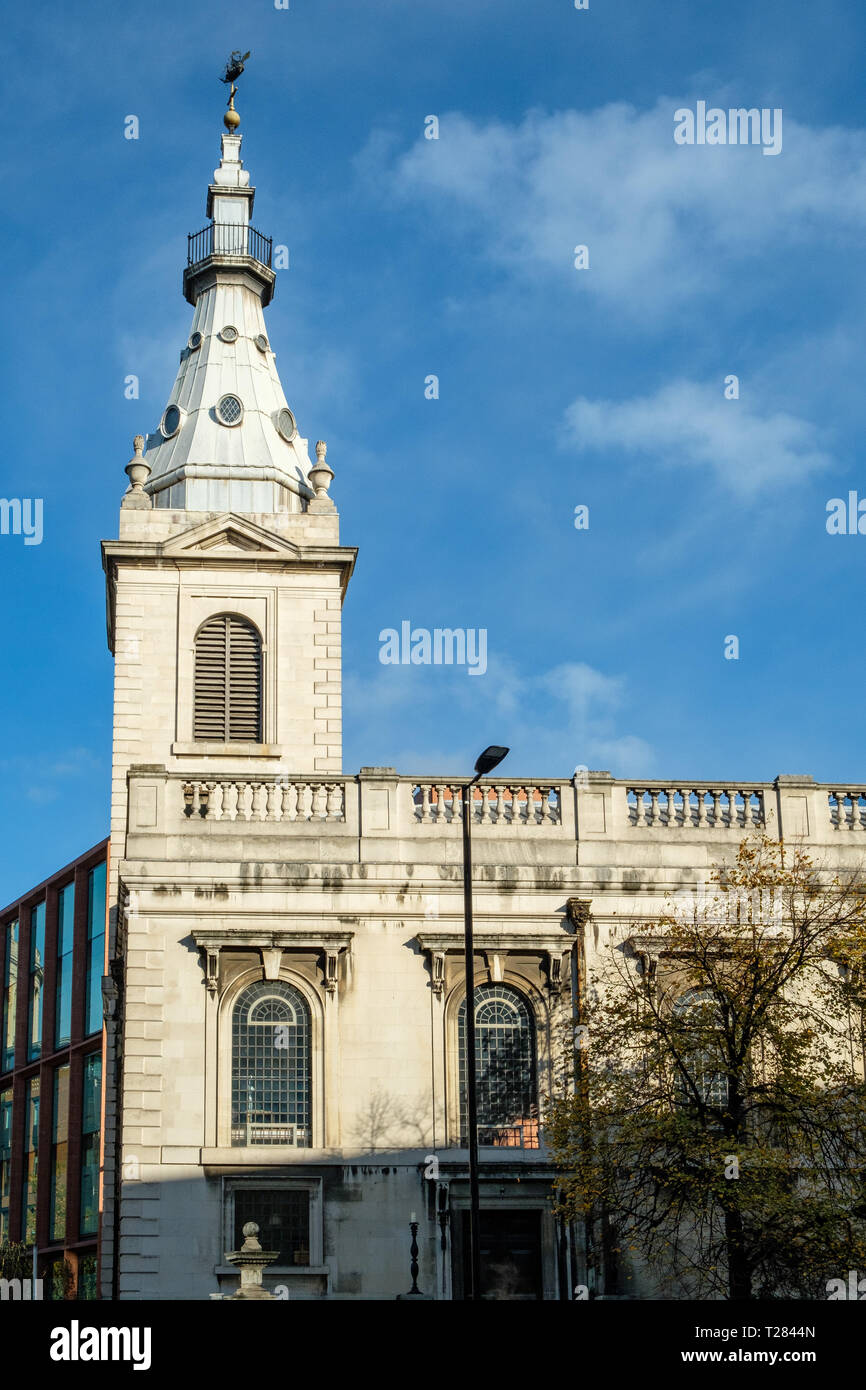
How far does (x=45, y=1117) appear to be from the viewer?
6881 cm

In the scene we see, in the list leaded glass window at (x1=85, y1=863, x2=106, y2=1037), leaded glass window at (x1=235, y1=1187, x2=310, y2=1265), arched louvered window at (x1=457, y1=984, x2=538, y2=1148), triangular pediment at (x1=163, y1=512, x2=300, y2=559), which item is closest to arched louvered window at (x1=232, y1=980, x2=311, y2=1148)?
leaded glass window at (x1=235, y1=1187, x2=310, y2=1265)

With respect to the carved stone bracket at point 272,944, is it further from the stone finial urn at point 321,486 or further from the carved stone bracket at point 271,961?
the stone finial urn at point 321,486

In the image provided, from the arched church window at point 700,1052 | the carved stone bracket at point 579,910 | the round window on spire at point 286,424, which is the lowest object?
the arched church window at point 700,1052

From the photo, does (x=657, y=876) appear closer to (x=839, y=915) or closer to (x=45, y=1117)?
(x=839, y=915)

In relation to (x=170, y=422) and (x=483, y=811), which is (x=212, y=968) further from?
(x=170, y=422)

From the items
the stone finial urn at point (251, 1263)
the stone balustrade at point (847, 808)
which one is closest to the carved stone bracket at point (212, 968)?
the stone finial urn at point (251, 1263)

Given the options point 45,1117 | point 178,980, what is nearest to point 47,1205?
point 45,1117

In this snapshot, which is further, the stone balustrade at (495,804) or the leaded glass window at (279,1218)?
the stone balustrade at (495,804)

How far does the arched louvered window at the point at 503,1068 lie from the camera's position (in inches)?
1314

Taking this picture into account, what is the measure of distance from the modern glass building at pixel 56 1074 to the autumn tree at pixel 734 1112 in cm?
3395

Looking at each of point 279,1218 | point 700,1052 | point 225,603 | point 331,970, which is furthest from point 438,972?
point 225,603

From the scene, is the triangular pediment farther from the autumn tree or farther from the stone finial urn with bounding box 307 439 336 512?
the autumn tree

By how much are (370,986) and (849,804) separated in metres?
11.0

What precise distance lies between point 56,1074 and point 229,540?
31.7 m
